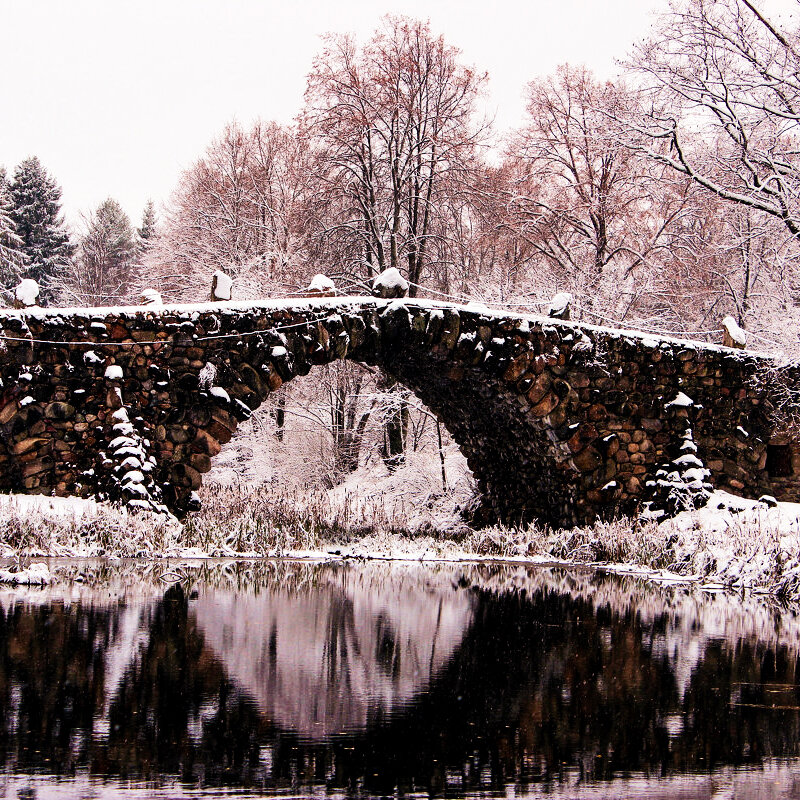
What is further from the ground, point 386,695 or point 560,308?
point 560,308

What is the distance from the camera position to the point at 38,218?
44.7 meters

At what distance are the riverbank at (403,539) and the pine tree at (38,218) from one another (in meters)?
30.9

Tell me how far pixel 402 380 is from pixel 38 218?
33.4 metres

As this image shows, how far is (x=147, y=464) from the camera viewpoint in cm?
1242

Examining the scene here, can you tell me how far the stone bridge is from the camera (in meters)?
12.3

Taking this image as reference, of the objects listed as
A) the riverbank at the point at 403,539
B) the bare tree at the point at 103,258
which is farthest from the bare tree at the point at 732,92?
the bare tree at the point at 103,258

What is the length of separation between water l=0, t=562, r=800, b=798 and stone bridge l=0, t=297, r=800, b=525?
3.62 meters

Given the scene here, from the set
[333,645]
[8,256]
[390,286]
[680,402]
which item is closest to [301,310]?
[390,286]

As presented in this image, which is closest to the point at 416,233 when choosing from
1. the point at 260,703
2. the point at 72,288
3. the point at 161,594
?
the point at 161,594

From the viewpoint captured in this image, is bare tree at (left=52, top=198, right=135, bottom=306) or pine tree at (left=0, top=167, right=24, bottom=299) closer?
pine tree at (left=0, top=167, right=24, bottom=299)

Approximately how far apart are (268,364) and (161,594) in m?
4.68

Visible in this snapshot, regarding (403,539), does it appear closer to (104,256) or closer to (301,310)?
(301,310)

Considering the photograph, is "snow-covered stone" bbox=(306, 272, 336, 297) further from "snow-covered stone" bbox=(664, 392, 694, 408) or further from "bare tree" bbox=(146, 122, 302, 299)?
"bare tree" bbox=(146, 122, 302, 299)

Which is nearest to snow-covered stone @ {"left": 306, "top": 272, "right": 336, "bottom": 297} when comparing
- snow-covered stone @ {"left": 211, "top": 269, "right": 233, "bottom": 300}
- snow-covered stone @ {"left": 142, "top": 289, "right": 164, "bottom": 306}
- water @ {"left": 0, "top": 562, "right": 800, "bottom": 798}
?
snow-covered stone @ {"left": 211, "top": 269, "right": 233, "bottom": 300}
